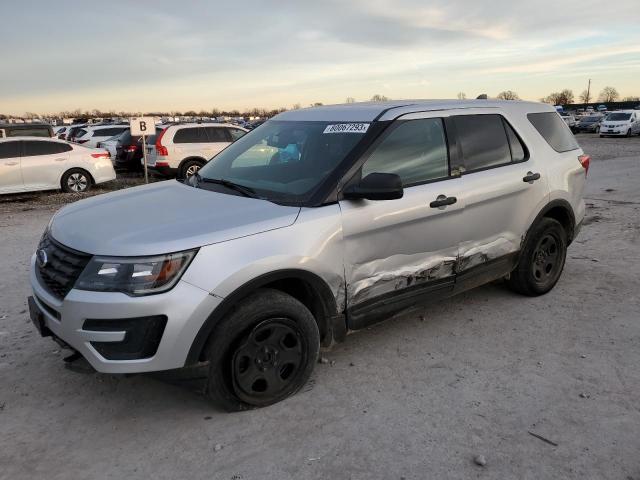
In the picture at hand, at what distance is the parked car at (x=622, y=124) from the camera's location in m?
31.3

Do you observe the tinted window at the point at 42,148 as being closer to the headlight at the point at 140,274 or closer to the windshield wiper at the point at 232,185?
the windshield wiper at the point at 232,185

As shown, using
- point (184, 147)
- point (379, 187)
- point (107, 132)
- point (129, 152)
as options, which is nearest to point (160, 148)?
point (184, 147)

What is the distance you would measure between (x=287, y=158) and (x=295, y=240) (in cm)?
103

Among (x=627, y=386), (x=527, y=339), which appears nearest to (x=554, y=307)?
(x=527, y=339)

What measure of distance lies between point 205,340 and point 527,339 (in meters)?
2.58

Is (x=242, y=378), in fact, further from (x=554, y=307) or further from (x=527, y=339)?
(x=554, y=307)

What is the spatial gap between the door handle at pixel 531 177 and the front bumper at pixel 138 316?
2.95 m

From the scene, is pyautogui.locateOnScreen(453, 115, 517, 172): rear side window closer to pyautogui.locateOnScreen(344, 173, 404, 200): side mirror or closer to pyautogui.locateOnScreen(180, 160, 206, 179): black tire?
pyautogui.locateOnScreen(344, 173, 404, 200): side mirror

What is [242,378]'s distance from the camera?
10.1 feet

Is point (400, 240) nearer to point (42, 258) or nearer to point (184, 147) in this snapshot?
point (42, 258)

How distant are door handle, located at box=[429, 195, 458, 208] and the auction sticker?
715 mm

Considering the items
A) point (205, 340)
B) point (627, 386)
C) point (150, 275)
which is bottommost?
point (627, 386)

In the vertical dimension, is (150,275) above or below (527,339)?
above

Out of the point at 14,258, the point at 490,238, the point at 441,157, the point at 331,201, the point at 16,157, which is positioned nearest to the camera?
the point at 331,201
